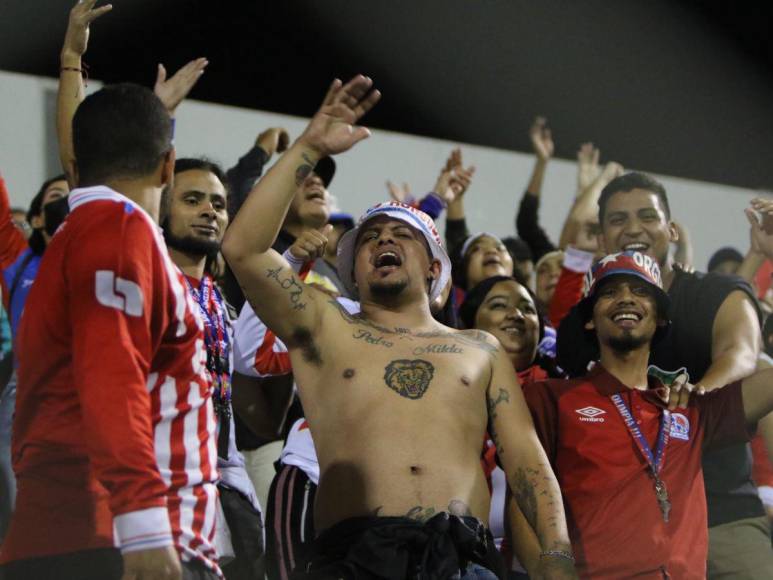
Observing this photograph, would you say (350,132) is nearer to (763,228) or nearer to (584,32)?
(763,228)

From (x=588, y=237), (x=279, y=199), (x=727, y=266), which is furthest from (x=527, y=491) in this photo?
(x=727, y=266)

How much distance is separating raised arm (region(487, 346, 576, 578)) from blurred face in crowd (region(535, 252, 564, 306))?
8.46 feet

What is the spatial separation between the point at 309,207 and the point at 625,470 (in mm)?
1942

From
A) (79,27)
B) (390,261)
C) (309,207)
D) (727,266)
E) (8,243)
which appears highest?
(79,27)

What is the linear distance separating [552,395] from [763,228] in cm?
125

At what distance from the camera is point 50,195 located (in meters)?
4.86

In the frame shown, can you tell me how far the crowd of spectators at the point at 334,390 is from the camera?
251 cm

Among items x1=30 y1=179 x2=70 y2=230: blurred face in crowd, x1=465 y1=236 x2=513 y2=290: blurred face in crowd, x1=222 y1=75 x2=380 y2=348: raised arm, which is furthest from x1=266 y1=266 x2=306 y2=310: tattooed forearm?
x1=465 y1=236 x2=513 y2=290: blurred face in crowd

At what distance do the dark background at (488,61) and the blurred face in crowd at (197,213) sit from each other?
86 cm

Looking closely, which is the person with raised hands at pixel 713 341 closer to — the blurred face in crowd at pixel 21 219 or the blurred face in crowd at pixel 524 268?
the blurred face in crowd at pixel 524 268

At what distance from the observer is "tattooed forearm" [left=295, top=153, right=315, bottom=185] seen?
3266mm

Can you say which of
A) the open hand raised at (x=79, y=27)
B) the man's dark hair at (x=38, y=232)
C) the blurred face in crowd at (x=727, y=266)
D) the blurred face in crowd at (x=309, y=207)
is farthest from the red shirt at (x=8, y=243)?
the blurred face in crowd at (x=727, y=266)

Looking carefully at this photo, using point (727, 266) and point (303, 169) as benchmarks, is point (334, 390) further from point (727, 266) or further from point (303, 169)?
point (727, 266)

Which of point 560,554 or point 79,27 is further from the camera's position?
point 79,27
